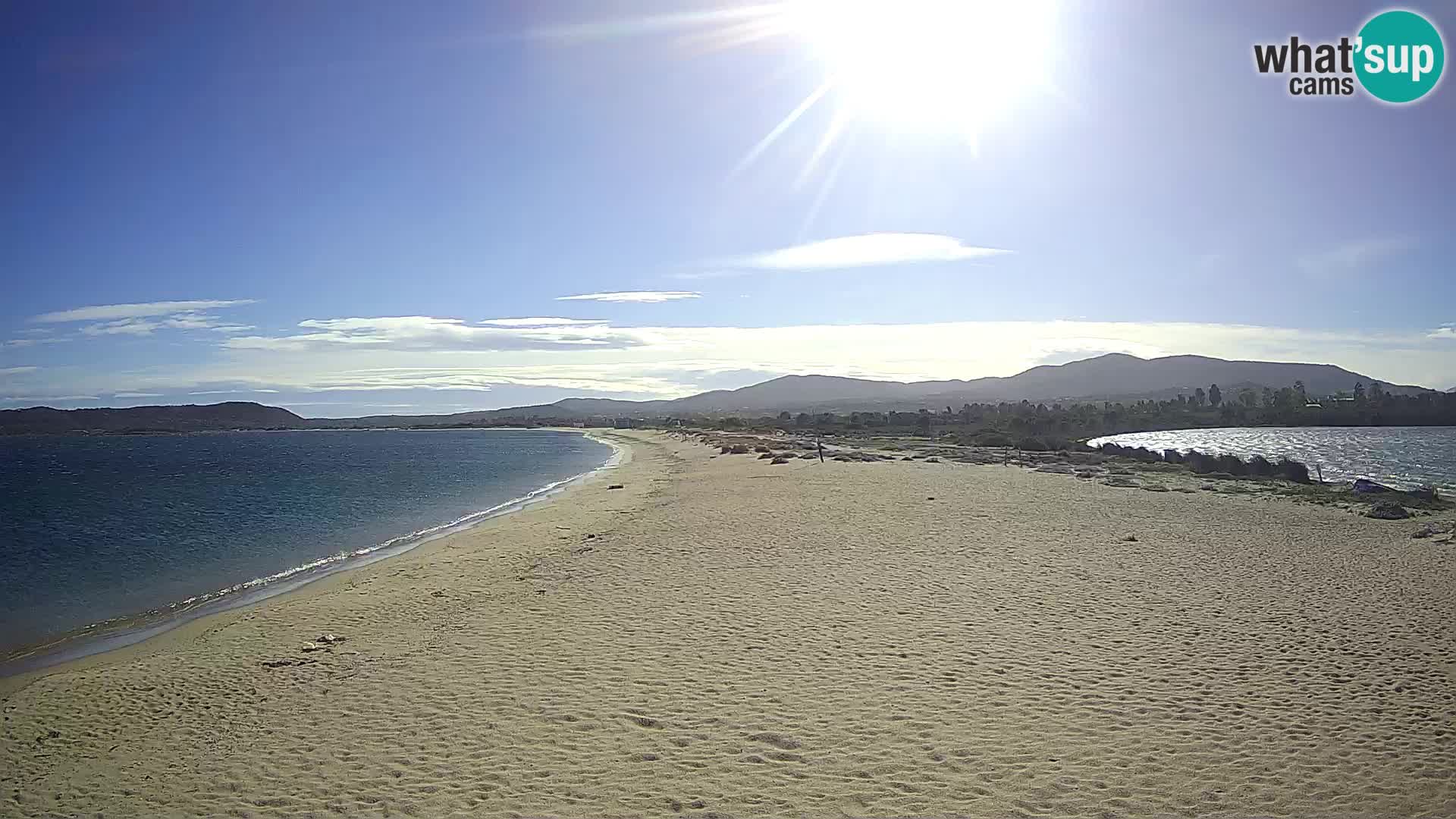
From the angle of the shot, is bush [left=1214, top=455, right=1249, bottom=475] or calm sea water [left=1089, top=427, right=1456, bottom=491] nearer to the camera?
bush [left=1214, top=455, right=1249, bottom=475]

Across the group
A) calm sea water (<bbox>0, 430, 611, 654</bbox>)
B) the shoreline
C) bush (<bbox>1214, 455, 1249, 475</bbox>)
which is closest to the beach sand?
the shoreline

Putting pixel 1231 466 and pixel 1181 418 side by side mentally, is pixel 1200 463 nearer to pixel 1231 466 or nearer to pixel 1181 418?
pixel 1231 466

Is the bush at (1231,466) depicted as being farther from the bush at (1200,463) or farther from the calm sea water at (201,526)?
the calm sea water at (201,526)

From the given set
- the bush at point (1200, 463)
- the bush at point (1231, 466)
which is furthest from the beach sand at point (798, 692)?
the bush at point (1200, 463)

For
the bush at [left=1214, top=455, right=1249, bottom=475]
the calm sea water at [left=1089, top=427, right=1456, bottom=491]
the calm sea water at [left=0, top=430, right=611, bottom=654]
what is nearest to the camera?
the calm sea water at [left=0, top=430, right=611, bottom=654]

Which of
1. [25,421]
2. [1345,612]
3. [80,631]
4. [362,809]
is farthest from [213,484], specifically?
[25,421]

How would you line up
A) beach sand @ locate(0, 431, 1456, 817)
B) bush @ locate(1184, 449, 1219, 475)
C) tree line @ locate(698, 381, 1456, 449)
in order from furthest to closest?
1. tree line @ locate(698, 381, 1456, 449)
2. bush @ locate(1184, 449, 1219, 475)
3. beach sand @ locate(0, 431, 1456, 817)

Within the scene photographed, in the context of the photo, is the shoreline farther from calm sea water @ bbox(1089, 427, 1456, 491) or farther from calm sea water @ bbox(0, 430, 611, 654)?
calm sea water @ bbox(1089, 427, 1456, 491)
